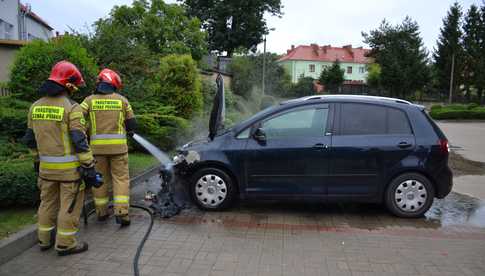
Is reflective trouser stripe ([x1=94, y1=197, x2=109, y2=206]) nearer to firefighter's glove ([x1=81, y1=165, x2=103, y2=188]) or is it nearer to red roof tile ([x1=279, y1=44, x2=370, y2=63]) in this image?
firefighter's glove ([x1=81, y1=165, x2=103, y2=188])

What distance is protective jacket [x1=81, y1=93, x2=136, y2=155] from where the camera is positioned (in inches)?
193

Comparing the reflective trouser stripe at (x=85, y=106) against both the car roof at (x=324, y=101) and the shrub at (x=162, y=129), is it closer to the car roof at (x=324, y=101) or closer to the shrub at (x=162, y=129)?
the car roof at (x=324, y=101)

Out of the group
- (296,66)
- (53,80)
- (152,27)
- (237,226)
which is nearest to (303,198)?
(237,226)

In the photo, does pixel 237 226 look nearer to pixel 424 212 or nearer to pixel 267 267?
pixel 267 267

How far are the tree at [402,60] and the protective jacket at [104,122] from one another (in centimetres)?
4185

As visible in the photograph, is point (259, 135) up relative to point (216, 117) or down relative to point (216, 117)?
down

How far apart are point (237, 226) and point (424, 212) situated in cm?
262

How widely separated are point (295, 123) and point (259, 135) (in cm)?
56

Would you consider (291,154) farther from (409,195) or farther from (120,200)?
(120,200)

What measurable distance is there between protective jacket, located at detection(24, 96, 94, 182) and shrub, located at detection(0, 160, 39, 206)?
108 centimetres

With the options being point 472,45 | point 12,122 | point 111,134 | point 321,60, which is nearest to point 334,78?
point 472,45

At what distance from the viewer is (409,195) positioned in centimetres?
545

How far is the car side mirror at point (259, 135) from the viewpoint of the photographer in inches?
216

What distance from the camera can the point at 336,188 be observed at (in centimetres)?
544
